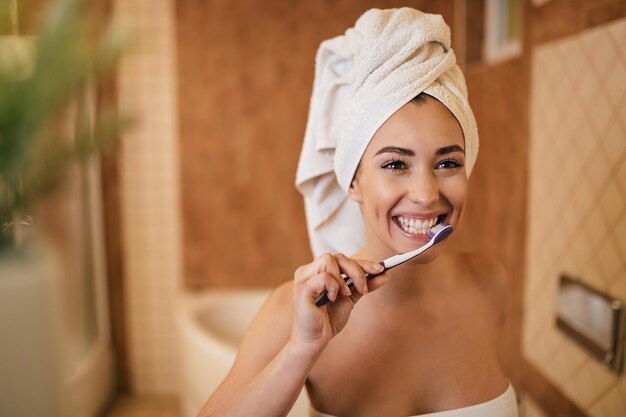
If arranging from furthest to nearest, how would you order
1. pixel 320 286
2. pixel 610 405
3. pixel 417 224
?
pixel 610 405 → pixel 417 224 → pixel 320 286

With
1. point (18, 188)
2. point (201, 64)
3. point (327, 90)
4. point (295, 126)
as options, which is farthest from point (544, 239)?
point (201, 64)

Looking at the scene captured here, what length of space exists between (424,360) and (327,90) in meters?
0.47

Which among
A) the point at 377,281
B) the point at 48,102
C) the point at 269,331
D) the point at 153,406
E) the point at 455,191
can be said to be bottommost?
the point at 153,406

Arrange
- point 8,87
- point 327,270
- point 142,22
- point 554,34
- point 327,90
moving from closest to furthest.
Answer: point 8,87 < point 327,270 < point 327,90 < point 554,34 < point 142,22

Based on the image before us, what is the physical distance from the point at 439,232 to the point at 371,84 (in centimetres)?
22

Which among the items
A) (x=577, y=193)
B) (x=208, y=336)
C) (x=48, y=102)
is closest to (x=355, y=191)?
(x=48, y=102)

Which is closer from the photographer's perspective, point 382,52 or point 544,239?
point 382,52

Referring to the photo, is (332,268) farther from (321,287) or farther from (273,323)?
(273,323)

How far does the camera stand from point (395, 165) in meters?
0.69

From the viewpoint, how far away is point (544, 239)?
1.29 meters

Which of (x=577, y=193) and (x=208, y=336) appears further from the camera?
(x=208, y=336)

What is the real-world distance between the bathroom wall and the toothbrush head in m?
1.62

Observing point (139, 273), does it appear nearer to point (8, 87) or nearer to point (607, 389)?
point (607, 389)

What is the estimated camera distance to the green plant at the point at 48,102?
1.25 ft
